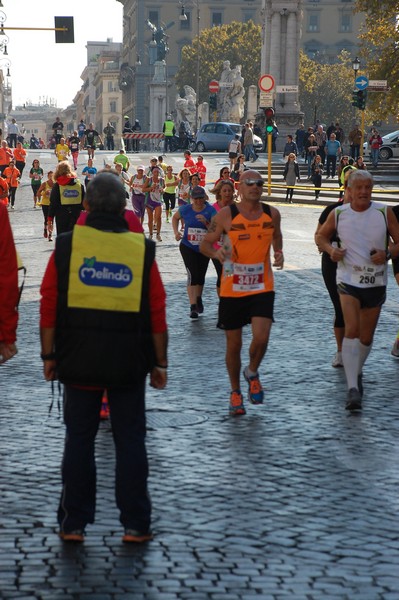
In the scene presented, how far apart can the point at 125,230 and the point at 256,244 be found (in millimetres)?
3399

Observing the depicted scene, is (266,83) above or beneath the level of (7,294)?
above

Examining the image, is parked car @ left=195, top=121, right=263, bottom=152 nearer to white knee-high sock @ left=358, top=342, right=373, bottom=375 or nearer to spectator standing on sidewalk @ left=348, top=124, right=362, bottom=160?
spectator standing on sidewalk @ left=348, top=124, right=362, bottom=160

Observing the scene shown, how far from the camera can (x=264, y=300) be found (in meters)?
8.94

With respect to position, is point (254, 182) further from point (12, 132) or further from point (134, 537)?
point (12, 132)

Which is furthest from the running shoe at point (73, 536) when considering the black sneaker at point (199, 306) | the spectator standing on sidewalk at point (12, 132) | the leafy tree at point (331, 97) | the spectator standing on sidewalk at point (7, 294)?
the leafy tree at point (331, 97)

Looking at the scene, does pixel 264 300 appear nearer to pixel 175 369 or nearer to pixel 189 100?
pixel 175 369

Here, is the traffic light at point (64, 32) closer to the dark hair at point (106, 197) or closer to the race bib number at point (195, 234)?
the race bib number at point (195, 234)

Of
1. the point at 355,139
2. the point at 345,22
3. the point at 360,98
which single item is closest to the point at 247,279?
the point at 360,98

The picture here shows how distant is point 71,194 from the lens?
16.2 metres

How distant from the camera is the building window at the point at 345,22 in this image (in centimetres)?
12738

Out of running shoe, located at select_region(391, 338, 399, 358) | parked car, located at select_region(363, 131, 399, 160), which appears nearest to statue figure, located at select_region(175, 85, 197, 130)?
parked car, located at select_region(363, 131, 399, 160)

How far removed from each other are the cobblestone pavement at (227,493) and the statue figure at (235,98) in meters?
64.8

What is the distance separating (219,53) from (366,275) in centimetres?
9686

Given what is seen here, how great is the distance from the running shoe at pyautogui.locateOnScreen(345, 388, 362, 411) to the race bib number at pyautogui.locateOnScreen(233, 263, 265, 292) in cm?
93
